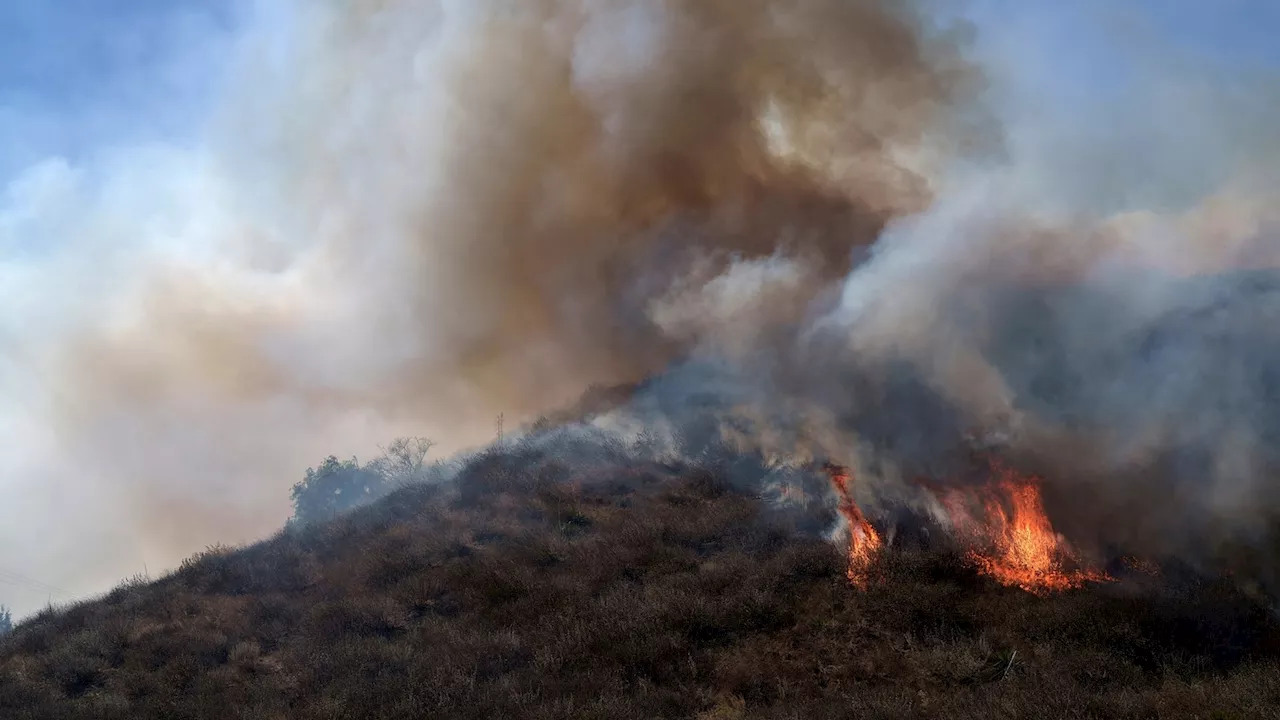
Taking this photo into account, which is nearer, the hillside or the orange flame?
the hillside

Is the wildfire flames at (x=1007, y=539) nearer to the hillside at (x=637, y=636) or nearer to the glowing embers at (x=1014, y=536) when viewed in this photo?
the glowing embers at (x=1014, y=536)

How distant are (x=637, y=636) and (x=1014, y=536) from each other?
6415 mm

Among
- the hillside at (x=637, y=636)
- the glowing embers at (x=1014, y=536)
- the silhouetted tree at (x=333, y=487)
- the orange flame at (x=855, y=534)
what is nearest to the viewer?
the hillside at (x=637, y=636)

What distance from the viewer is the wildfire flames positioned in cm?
1157

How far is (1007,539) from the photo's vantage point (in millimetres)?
12289

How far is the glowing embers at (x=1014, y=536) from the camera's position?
11523 mm

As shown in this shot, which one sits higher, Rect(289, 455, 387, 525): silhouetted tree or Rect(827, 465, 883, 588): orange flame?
Rect(289, 455, 387, 525): silhouetted tree

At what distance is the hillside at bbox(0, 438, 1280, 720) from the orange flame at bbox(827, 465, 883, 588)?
238 mm

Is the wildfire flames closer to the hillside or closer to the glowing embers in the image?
the glowing embers

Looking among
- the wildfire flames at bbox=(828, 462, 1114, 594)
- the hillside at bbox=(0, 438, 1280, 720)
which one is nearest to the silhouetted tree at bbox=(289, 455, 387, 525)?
the hillside at bbox=(0, 438, 1280, 720)

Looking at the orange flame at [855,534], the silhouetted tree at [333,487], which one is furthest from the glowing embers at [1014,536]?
the silhouetted tree at [333,487]

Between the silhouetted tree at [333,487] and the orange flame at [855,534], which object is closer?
the orange flame at [855,534]

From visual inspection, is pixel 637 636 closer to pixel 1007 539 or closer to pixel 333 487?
pixel 1007 539

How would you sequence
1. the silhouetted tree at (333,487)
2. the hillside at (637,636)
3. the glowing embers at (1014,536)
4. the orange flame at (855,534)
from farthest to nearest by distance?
the silhouetted tree at (333,487)
the orange flame at (855,534)
the glowing embers at (1014,536)
the hillside at (637,636)
